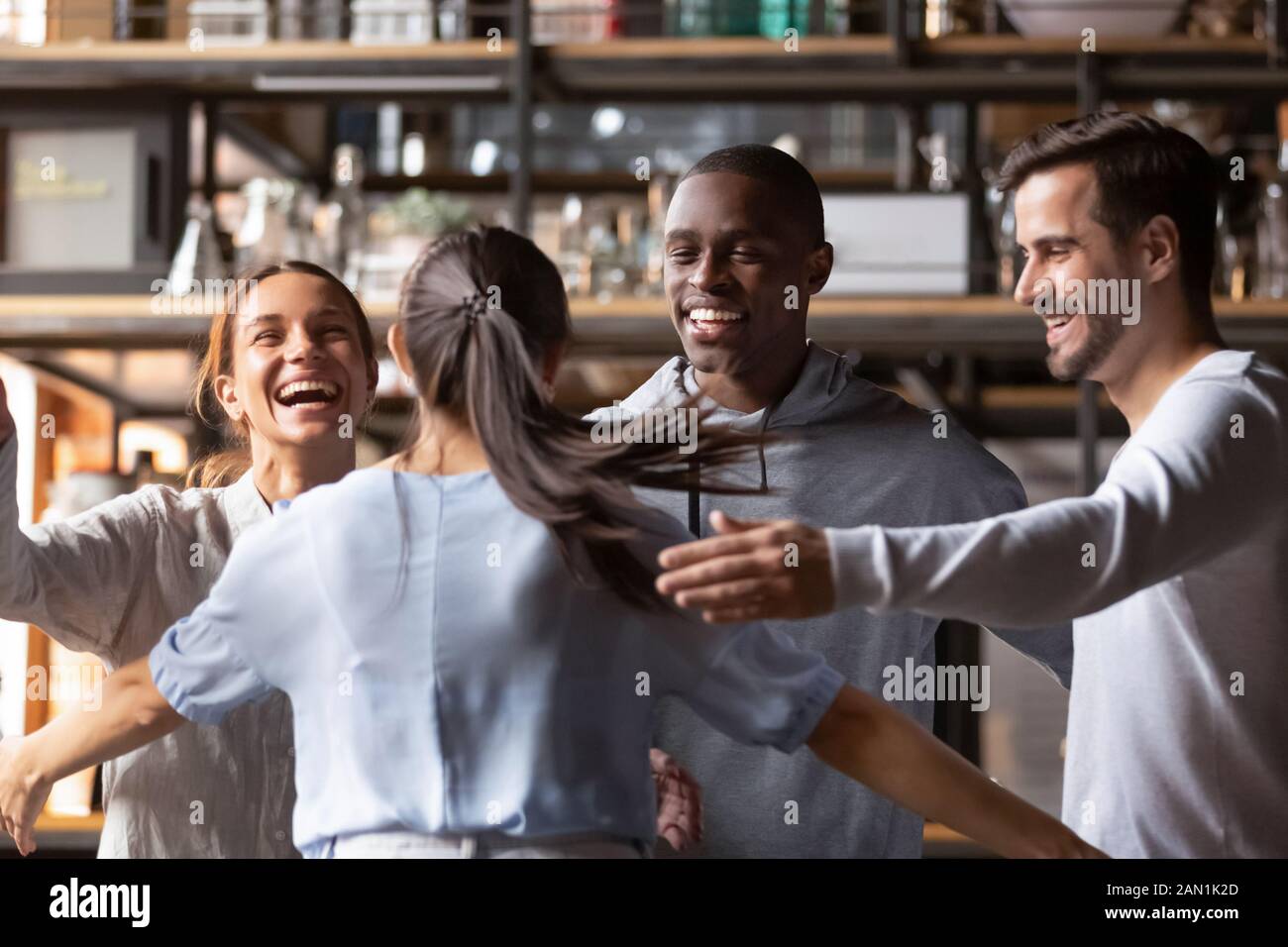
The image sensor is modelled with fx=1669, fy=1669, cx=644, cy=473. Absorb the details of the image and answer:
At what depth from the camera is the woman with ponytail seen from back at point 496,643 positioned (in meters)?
0.99

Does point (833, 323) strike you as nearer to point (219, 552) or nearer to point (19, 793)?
point (219, 552)

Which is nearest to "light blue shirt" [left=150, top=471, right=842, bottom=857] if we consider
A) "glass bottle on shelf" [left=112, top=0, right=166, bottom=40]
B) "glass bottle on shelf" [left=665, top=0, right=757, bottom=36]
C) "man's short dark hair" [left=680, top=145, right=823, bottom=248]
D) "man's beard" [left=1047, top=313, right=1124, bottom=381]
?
"man's beard" [left=1047, top=313, right=1124, bottom=381]

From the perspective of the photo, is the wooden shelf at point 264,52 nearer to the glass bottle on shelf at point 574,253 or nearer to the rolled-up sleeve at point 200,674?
the glass bottle on shelf at point 574,253

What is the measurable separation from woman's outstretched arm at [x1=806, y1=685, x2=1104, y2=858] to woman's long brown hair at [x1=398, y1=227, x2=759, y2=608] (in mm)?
155

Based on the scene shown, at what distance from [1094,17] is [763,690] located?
5.44 feet

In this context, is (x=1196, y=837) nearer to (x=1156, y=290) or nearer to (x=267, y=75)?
(x=1156, y=290)

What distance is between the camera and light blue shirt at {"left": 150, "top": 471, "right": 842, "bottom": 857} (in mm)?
987

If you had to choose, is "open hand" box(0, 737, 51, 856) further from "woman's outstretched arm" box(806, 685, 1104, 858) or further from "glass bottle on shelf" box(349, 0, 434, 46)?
"glass bottle on shelf" box(349, 0, 434, 46)

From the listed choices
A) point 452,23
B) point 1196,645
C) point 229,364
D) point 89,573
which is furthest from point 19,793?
point 452,23

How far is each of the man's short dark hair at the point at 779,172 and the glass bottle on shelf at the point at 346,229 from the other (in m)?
1.15

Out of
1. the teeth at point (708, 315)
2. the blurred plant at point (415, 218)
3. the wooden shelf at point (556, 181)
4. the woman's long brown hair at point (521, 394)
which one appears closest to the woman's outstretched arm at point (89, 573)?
the woman's long brown hair at point (521, 394)

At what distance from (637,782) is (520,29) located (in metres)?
1.58
